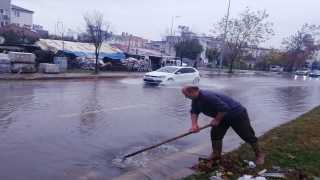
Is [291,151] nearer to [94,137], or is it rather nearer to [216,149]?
[216,149]

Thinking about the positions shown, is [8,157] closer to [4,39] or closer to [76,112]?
[76,112]

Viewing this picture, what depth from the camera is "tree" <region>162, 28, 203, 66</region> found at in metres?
43.1

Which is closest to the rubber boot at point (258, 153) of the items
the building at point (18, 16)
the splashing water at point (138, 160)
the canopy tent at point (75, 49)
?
the splashing water at point (138, 160)

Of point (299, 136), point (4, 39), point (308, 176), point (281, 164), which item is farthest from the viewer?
point (4, 39)

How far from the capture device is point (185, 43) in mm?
43125

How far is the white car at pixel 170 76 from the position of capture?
1884cm

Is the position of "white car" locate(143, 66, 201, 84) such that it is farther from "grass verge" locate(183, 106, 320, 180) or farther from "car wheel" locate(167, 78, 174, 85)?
"grass verge" locate(183, 106, 320, 180)

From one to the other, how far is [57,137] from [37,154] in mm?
1043

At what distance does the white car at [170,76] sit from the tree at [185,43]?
19.3 m

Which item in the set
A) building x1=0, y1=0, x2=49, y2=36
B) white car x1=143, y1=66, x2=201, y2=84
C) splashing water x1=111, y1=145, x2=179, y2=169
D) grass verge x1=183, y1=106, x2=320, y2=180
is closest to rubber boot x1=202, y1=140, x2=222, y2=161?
grass verge x1=183, y1=106, x2=320, y2=180

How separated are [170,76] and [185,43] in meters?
24.7

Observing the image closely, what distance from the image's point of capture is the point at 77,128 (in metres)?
7.08

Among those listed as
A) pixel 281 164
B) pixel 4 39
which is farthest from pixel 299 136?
pixel 4 39

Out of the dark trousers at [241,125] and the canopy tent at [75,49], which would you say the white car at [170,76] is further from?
the dark trousers at [241,125]
